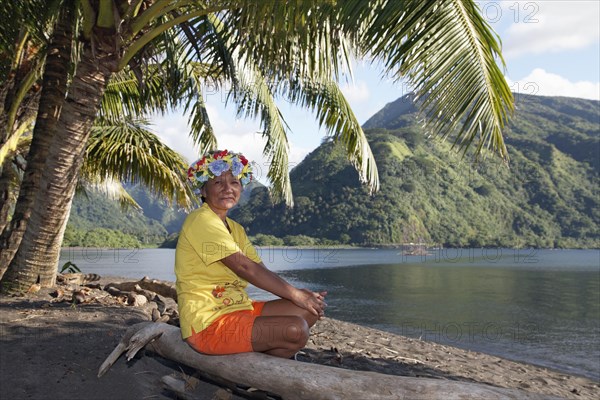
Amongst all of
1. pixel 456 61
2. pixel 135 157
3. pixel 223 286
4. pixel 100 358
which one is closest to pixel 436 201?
pixel 135 157

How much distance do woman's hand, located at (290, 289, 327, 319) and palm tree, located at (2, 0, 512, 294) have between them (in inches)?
84.1

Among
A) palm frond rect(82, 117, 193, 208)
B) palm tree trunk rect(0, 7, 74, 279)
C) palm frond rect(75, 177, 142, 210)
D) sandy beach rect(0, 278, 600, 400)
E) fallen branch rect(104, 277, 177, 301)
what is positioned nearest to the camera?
sandy beach rect(0, 278, 600, 400)

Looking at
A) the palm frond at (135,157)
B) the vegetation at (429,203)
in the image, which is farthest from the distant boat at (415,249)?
the palm frond at (135,157)

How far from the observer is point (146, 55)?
7.45m

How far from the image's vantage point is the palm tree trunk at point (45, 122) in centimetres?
781

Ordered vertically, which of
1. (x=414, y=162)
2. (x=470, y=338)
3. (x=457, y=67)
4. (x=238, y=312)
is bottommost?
(x=470, y=338)

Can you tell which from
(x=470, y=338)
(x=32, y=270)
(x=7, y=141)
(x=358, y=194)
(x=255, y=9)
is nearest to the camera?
(x=255, y=9)

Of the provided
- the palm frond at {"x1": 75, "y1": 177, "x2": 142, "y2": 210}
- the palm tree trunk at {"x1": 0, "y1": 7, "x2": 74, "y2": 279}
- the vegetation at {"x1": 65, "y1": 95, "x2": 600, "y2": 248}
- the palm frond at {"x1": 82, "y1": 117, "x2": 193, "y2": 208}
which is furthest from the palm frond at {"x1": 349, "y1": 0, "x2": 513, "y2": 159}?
the vegetation at {"x1": 65, "y1": 95, "x2": 600, "y2": 248}

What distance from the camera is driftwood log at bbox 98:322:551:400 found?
311cm

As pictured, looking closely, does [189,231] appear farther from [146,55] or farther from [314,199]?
[314,199]

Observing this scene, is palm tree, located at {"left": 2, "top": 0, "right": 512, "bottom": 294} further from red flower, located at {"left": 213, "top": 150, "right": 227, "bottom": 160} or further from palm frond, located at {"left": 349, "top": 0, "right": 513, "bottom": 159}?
red flower, located at {"left": 213, "top": 150, "right": 227, "bottom": 160}

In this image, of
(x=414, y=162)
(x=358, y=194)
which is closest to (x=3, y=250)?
(x=358, y=194)

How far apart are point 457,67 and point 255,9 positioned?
2.16 meters

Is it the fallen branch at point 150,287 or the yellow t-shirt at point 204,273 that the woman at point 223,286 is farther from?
the fallen branch at point 150,287
